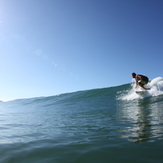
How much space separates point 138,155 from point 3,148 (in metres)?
2.27

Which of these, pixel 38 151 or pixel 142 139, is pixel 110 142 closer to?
pixel 142 139

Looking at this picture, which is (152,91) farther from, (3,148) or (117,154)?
(3,148)

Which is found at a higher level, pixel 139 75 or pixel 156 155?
pixel 139 75

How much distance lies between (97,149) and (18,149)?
4.52ft

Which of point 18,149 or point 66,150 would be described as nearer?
point 66,150

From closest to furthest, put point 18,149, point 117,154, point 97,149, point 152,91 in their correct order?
1. point 117,154
2. point 97,149
3. point 18,149
4. point 152,91

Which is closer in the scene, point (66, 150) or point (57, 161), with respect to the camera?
point (57, 161)

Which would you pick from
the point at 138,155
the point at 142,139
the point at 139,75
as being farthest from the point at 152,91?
the point at 138,155

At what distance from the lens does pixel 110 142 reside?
2494mm

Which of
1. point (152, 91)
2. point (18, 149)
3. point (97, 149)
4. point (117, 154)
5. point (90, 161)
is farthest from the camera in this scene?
point (152, 91)

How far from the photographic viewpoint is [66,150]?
7.36 feet

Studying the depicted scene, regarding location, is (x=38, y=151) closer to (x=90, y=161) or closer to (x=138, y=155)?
(x=90, y=161)

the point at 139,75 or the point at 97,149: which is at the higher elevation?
the point at 139,75

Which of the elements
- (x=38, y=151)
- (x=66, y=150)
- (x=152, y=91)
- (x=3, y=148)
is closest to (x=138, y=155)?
(x=66, y=150)
